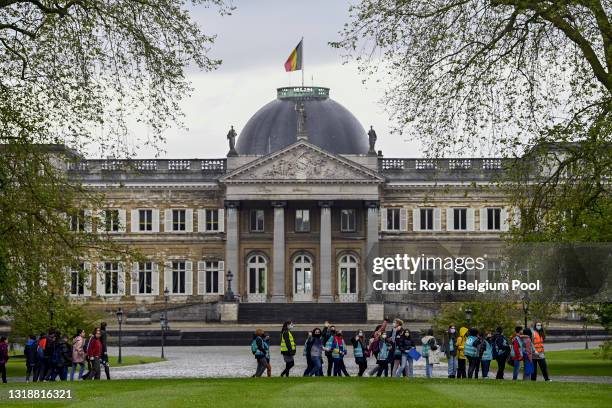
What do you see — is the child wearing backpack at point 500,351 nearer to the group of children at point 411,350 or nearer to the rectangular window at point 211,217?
the group of children at point 411,350

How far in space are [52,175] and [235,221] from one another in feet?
213

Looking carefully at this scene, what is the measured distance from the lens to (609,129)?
35.3 m

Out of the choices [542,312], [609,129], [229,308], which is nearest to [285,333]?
[542,312]

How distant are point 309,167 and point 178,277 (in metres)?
12.7

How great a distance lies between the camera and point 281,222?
344 ft

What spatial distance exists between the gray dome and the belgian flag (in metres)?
5.64

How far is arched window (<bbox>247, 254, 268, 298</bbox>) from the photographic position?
10612 cm

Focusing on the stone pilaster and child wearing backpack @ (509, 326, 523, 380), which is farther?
the stone pilaster

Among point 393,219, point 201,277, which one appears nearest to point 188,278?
point 201,277

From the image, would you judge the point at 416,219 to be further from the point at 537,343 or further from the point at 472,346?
the point at 472,346

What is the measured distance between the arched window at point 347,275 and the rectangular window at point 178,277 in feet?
37.3

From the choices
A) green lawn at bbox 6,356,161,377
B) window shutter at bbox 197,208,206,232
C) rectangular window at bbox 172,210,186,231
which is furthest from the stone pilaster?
green lawn at bbox 6,356,161,377

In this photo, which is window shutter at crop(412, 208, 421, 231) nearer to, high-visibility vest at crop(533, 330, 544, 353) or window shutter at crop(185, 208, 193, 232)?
window shutter at crop(185, 208, 193, 232)

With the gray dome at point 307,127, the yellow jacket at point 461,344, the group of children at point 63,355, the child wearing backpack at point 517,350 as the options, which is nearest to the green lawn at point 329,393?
the child wearing backpack at point 517,350
